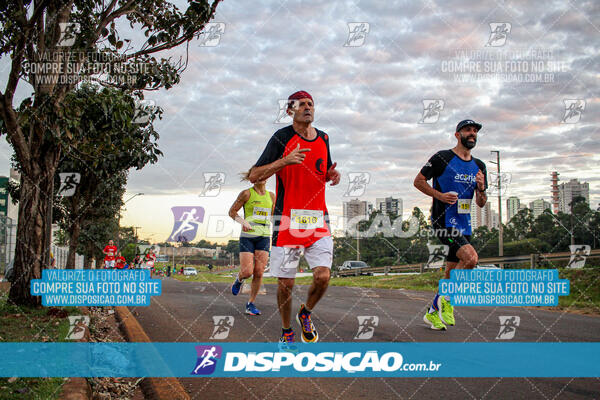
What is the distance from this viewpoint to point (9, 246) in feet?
82.2

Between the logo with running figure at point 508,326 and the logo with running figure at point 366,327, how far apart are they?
1575 millimetres

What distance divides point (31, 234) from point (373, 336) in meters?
6.06

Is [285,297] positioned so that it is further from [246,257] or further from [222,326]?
[246,257]

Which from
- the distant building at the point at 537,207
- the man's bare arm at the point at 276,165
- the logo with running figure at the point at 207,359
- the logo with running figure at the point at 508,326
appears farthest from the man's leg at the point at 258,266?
the distant building at the point at 537,207

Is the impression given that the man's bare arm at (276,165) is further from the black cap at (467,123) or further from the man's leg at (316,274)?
the black cap at (467,123)

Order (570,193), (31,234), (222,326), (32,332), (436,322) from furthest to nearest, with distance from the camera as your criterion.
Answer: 1. (570,193)
2. (31,234)
3. (222,326)
4. (436,322)
5. (32,332)

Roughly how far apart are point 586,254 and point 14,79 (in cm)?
1318

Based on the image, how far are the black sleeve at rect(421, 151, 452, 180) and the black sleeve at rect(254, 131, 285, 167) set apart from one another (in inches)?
117

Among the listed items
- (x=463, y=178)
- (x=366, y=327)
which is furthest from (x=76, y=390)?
(x=463, y=178)

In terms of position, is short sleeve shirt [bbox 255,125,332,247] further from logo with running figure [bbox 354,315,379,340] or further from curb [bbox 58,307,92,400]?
logo with running figure [bbox 354,315,379,340]

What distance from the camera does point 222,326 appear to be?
7.01 m

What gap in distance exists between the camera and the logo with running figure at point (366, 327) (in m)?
5.91

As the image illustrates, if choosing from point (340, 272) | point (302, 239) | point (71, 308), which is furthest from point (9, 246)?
point (302, 239)

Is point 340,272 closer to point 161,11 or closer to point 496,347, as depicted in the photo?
point 161,11
